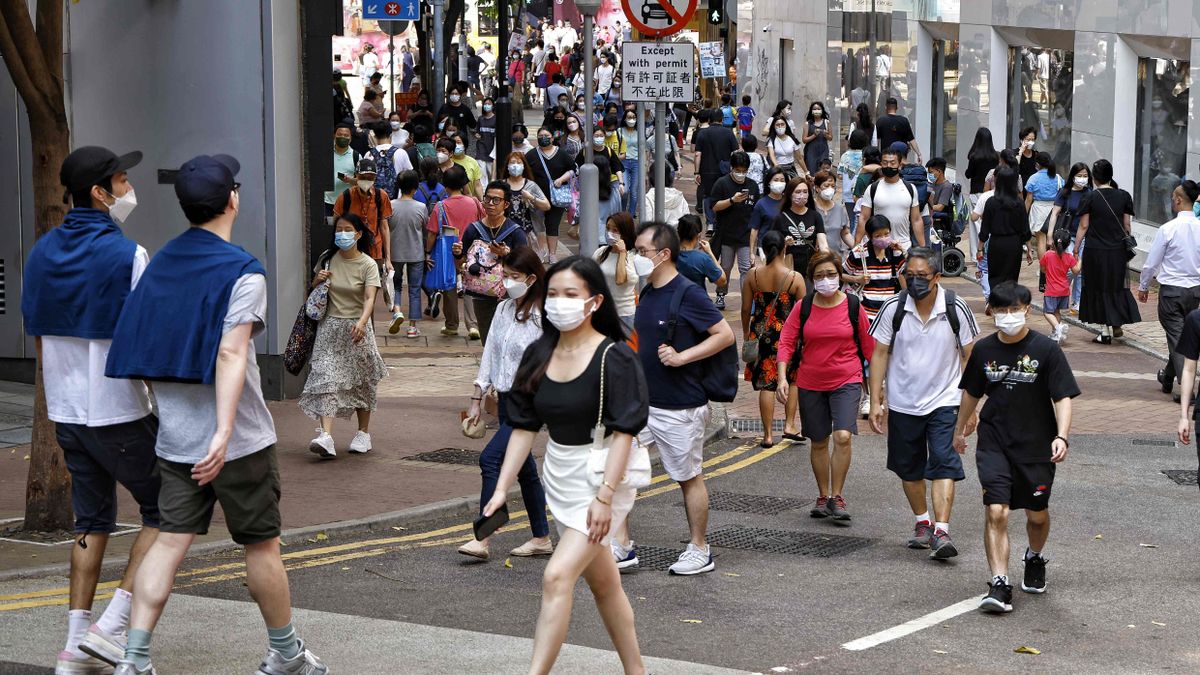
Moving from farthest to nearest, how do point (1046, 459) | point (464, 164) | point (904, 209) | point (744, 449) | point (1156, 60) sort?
point (1156, 60)
point (464, 164)
point (904, 209)
point (744, 449)
point (1046, 459)

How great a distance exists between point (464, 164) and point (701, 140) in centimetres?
512

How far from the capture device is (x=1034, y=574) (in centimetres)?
843

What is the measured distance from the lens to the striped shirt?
42.7 feet

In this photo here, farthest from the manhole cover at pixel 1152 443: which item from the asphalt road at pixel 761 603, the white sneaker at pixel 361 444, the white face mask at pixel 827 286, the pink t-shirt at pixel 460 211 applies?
the pink t-shirt at pixel 460 211

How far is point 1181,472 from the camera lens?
1176 centimetres

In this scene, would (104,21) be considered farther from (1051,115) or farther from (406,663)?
(1051,115)

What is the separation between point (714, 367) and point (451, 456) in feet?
10.9

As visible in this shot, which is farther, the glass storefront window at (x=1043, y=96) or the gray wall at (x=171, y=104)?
the glass storefront window at (x=1043, y=96)

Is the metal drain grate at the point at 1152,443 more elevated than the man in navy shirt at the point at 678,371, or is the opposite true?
the man in navy shirt at the point at 678,371

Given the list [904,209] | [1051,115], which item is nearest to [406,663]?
[904,209]

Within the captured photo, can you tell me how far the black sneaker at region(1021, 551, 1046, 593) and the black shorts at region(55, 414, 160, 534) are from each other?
4344 mm

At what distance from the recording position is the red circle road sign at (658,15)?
12.7m

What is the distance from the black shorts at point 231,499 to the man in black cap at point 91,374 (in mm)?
476

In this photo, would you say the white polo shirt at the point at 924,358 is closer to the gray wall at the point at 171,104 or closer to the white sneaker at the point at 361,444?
the white sneaker at the point at 361,444
